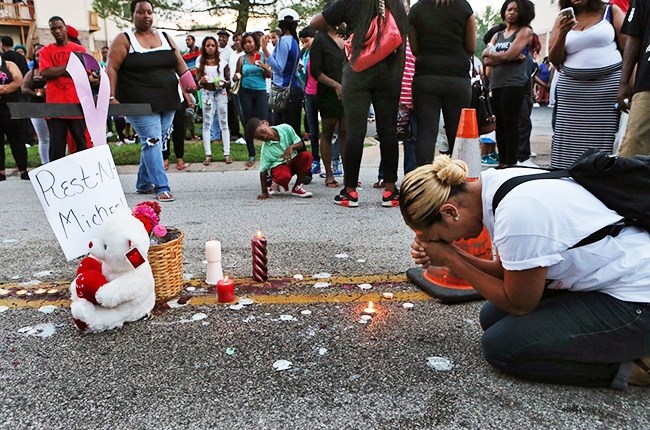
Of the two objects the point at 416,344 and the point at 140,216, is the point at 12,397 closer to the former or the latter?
the point at 140,216

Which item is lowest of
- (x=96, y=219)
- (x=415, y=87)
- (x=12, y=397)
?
(x=12, y=397)

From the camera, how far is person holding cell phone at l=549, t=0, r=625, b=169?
4141 millimetres

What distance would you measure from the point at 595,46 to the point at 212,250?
129 inches

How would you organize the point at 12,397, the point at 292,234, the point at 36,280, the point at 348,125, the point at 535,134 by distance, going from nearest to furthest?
1. the point at 12,397
2. the point at 36,280
3. the point at 292,234
4. the point at 348,125
5. the point at 535,134

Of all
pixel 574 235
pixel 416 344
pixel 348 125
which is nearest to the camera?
pixel 574 235

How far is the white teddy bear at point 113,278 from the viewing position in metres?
2.51

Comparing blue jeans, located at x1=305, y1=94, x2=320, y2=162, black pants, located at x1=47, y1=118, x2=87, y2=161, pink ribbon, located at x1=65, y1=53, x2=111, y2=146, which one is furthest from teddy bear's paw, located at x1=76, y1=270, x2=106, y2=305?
blue jeans, located at x1=305, y1=94, x2=320, y2=162

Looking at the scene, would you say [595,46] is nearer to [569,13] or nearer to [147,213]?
[569,13]

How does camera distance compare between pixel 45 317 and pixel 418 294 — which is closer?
pixel 45 317

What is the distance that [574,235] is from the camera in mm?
1862

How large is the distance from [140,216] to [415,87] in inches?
118

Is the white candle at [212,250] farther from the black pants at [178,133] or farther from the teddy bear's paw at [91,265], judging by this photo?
the black pants at [178,133]

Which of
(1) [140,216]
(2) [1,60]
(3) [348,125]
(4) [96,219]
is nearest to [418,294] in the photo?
(1) [140,216]

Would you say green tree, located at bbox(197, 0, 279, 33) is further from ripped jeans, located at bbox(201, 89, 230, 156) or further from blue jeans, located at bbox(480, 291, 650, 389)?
blue jeans, located at bbox(480, 291, 650, 389)
